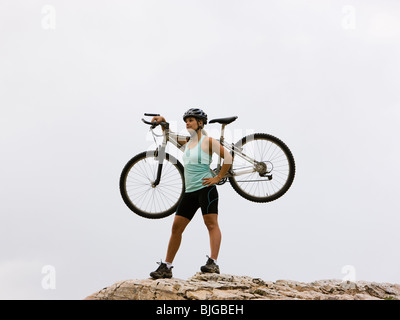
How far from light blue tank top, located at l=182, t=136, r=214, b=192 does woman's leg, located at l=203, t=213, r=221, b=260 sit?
534 millimetres

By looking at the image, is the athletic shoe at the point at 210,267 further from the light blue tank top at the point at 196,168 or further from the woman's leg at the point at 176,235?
the light blue tank top at the point at 196,168

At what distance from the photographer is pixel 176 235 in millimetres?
8680

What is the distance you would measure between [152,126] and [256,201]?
104 inches

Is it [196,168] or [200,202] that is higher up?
[196,168]

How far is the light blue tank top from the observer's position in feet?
27.9

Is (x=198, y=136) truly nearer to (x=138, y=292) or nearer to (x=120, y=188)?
(x=120, y=188)

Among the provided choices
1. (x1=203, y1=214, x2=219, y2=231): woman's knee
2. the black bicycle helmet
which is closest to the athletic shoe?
(x1=203, y1=214, x2=219, y2=231): woman's knee

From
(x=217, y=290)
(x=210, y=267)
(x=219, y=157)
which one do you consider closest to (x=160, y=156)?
(x=219, y=157)

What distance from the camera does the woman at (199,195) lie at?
27.8ft

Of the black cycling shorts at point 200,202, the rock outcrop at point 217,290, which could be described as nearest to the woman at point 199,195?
the black cycling shorts at point 200,202

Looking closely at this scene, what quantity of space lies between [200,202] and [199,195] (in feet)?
0.40

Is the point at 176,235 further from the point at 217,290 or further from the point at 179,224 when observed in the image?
the point at 217,290
